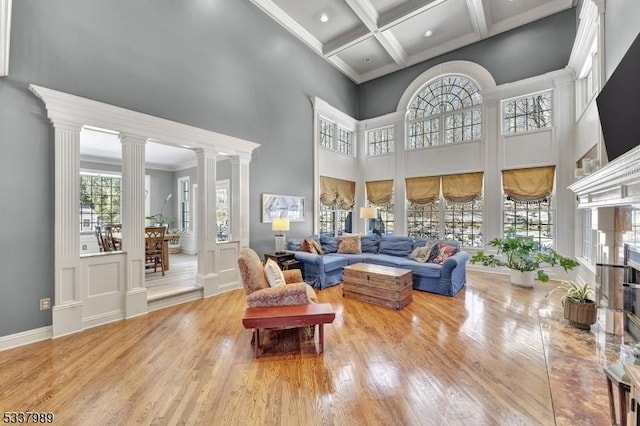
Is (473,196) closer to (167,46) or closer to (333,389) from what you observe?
(333,389)

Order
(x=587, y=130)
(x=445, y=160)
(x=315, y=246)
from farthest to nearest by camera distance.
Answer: (x=445, y=160) < (x=315, y=246) < (x=587, y=130)

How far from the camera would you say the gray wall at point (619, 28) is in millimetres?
2441

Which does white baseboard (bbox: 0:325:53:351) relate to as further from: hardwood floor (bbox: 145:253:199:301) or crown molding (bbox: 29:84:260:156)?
crown molding (bbox: 29:84:260:156)

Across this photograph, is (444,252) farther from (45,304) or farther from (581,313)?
(45,304)

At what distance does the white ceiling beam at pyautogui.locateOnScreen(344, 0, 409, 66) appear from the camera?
17.0 feet

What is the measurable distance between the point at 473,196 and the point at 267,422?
626 centimetres

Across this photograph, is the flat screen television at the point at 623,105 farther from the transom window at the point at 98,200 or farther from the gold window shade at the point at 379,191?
the transom window at the point at 98,200

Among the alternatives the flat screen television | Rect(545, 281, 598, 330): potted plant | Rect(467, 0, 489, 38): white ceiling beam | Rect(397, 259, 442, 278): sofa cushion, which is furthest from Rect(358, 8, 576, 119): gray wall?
Rect(545, 281, 598, 330): potted plant

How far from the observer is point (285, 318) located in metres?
2.56

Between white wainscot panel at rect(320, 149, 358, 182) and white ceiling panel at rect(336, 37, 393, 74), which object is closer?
white ceiling panel at rect(336, 37, 393, 74)

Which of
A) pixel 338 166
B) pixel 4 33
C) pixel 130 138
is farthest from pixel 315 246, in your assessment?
pixel 4 33

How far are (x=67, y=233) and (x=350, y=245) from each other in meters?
4.58

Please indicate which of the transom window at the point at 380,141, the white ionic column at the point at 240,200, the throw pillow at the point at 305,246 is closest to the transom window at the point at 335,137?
the transom window at the point at 380,141

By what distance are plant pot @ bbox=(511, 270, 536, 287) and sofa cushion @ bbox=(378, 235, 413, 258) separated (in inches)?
74.8
